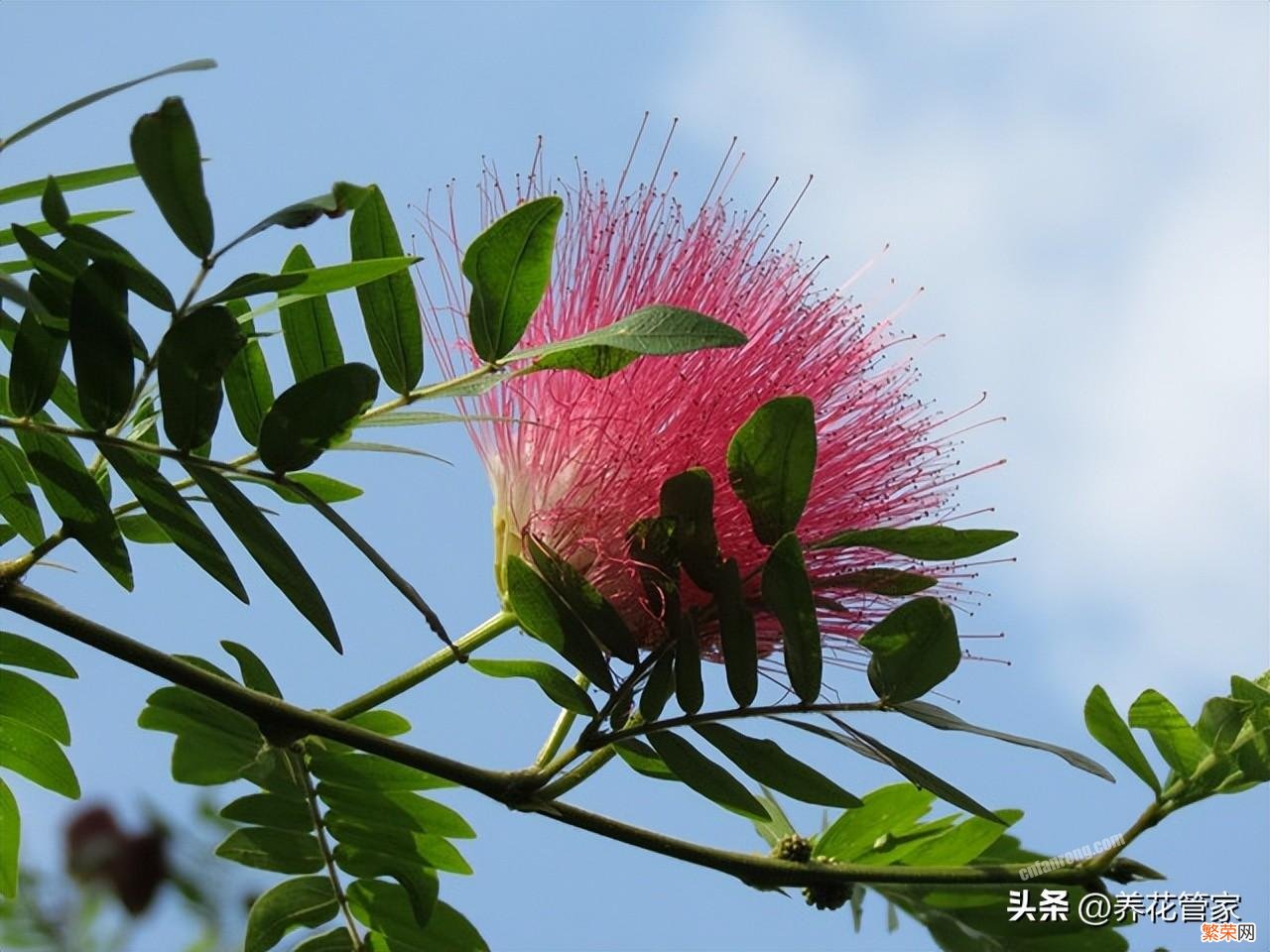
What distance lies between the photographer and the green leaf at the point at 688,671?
54.6 inches

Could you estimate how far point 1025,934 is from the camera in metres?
1.57

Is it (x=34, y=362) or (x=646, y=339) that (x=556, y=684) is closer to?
(x=646, y=339)

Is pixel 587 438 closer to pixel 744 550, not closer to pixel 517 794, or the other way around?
pixel 744 550

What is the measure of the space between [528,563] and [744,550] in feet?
0.73

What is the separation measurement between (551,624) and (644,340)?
0.33m

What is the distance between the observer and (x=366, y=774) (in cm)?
153

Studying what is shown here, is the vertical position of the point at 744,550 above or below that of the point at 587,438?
below

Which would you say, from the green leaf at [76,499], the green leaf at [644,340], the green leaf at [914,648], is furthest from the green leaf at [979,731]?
the green leaf at [76,499]

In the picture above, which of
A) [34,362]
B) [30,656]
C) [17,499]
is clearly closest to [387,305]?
[34,362]

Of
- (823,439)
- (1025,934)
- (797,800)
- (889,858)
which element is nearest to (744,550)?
(823,439)

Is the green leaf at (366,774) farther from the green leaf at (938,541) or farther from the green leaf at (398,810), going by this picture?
the green leaf at (938,541)

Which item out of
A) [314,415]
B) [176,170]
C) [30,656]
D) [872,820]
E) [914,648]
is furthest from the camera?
[872,820]

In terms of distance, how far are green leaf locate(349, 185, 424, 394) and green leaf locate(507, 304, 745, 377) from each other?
11 centimetres

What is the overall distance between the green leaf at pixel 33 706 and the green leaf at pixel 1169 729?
1.09 metres
